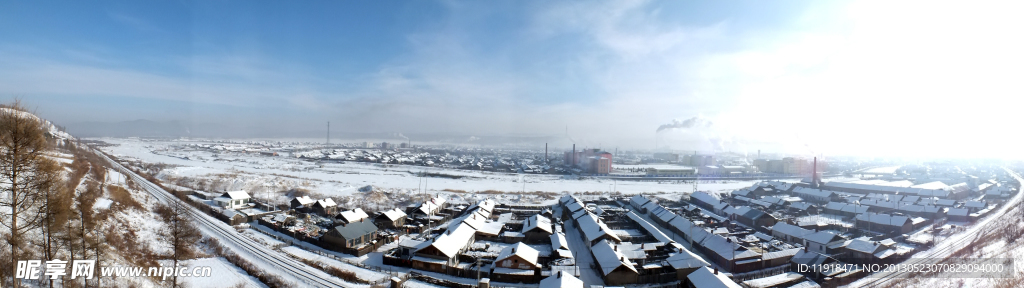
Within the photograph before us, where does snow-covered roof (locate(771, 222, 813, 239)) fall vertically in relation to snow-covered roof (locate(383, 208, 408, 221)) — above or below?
above

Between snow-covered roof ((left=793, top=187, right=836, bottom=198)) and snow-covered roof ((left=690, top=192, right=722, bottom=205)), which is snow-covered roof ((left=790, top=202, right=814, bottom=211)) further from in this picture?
snow-covered roof ((left=793, top=187, right=836, bottom=198))

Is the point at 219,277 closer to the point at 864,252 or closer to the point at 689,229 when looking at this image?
the point at 689,229

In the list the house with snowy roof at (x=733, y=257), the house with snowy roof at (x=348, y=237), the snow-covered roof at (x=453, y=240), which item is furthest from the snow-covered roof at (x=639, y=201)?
the house with snowy roof at (x=348, y=237)

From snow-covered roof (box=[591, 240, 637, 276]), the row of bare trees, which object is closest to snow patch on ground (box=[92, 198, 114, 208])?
the row of bare trees

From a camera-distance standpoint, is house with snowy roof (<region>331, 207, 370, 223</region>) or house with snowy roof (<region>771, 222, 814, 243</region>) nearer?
house with snowy roof (<region>771, 222, 814, 243</region>)

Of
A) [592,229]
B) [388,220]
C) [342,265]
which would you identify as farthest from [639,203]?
[342,265]

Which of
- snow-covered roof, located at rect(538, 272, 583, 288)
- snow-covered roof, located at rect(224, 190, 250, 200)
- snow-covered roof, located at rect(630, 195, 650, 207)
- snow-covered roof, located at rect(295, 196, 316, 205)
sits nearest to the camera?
snow-covered roof, located at rect(538, 272, 583, 288)
